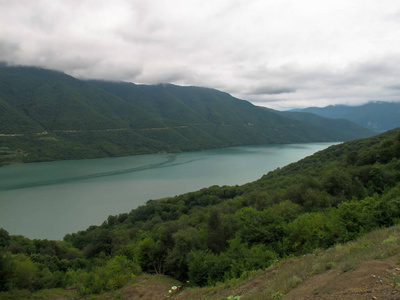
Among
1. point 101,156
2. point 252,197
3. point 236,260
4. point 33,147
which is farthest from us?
point 101,156

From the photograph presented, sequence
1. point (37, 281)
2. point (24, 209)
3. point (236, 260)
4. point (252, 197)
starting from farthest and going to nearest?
point (24, 209) < point (252, 197) < point (37, 281) < point (236, 260)

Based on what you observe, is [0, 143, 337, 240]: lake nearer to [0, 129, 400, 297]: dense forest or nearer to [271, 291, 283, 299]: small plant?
[0, 129, 400, 297]: dense forest

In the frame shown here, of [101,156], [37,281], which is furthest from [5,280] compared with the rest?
[101,156]

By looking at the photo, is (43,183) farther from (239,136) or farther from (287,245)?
(239,136)

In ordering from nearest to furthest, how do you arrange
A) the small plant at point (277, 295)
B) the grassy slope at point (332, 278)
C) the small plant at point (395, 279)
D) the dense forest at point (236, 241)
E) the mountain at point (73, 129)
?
the small plant at point (395, 279)
the grassy slope at point (332, 278)
the small plant at point (277, 295)
the dense forest at point (236, 241)
the mountain at point (73, 129)

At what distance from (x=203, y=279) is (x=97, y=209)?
38641 mm

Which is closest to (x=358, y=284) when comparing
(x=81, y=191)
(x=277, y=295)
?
(x=277, y=295)

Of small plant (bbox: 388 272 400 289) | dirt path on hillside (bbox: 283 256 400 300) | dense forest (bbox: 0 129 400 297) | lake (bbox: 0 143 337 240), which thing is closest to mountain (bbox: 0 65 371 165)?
lake (bbox: 0 143 337 240)

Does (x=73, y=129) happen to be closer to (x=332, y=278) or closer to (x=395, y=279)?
(x=332, y=278)

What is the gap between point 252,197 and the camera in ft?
79.1

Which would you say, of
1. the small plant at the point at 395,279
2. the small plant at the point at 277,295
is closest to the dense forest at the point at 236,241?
the small plant at the point at 277,295

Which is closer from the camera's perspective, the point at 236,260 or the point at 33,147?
the point at 236,260

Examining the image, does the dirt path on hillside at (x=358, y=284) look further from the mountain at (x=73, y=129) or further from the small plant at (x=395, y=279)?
the mountain at (x=73, y=129)

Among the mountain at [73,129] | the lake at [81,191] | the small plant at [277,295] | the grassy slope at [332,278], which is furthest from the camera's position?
the mountain at [73,129]
